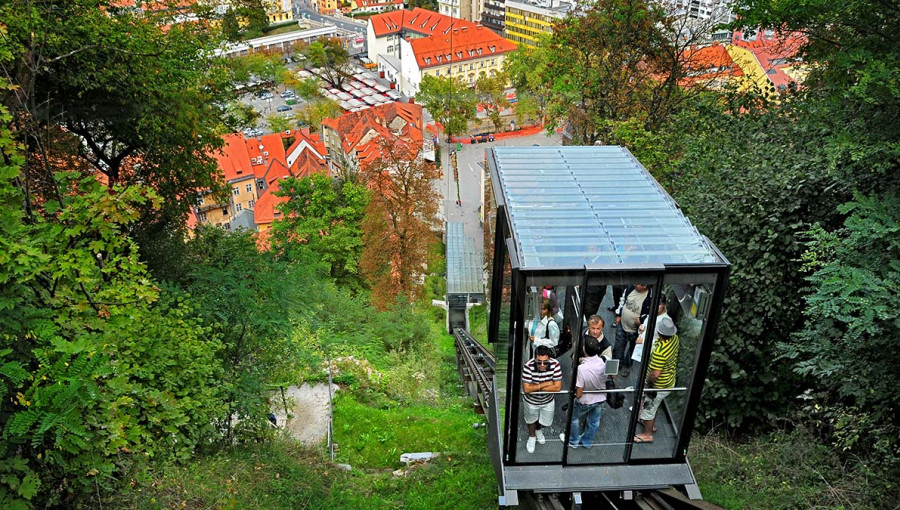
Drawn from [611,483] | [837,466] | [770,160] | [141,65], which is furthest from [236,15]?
[837,466]

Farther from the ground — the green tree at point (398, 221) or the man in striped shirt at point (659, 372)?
the man in striped shirt at point (659, 372)

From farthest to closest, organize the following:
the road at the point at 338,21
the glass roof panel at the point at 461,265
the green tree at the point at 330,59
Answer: the road at the point at 338,21
the green tree at the point at 330,59
the glass roof panel at the point at 461,265

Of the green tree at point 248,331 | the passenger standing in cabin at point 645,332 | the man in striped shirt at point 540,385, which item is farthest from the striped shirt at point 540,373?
the green tree at point 248,331

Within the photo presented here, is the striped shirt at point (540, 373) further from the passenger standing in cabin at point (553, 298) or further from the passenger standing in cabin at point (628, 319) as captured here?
the passenger standing in cabin at point (628, 319)

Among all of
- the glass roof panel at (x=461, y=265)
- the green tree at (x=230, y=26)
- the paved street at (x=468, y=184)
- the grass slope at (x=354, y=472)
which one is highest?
the green tree at (x=230, y=26)

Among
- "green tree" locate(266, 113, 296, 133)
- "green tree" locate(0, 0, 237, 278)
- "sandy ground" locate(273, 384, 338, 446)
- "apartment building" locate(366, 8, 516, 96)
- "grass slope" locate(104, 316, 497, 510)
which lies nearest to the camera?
"grass slope" locate(104, 316, 497, 510)

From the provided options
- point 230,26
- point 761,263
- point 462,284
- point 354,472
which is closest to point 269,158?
point 462,284

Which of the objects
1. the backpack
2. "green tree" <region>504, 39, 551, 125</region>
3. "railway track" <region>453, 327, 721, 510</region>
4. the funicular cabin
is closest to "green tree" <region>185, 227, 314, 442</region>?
the funicular cabin

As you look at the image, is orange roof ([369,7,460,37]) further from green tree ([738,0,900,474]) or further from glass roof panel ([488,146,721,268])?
glass roof panel ([488,146,721,268])
